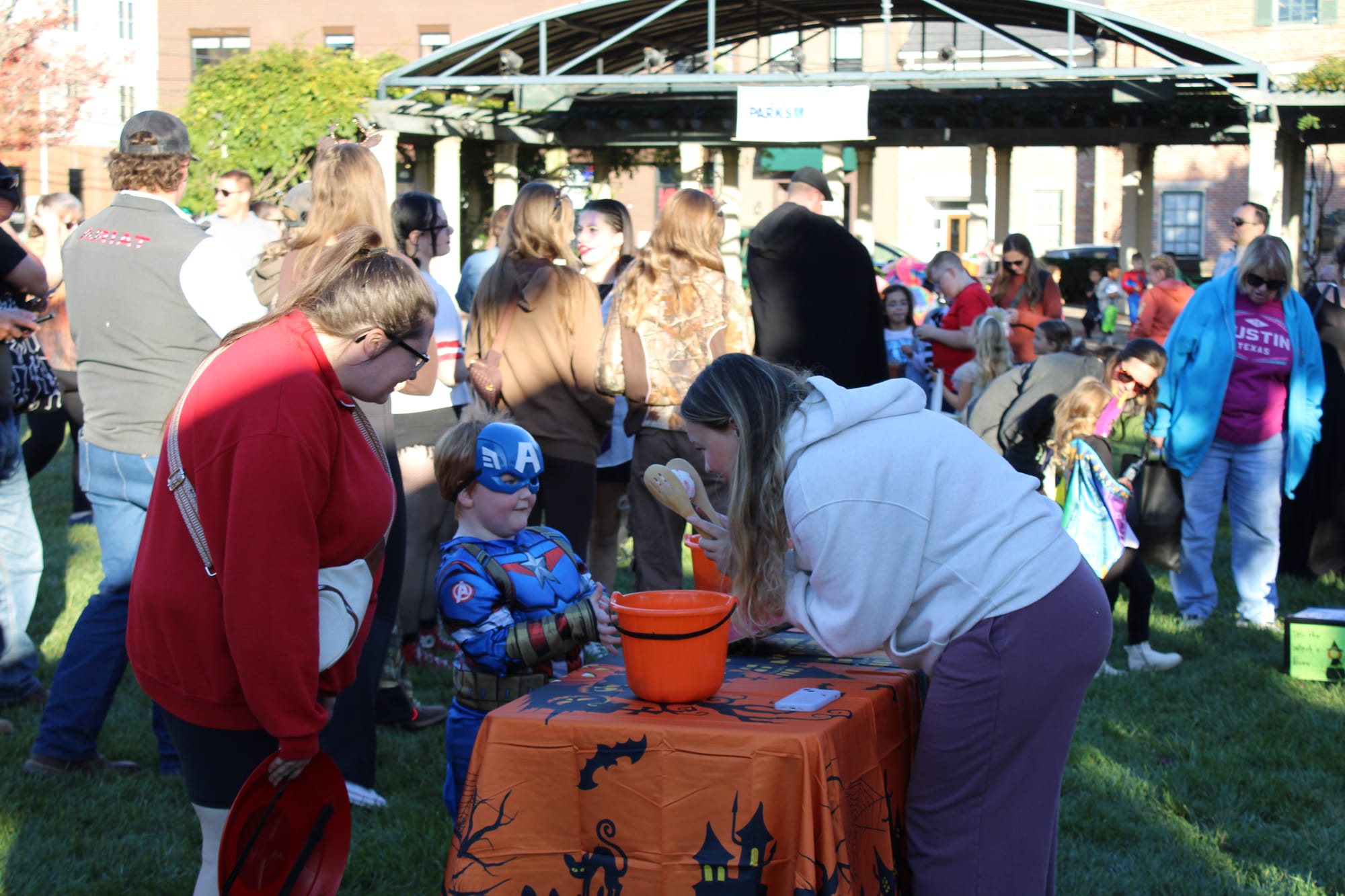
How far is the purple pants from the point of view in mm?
2467

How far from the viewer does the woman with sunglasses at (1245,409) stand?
612 cm

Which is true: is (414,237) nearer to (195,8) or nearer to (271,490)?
(271,490)

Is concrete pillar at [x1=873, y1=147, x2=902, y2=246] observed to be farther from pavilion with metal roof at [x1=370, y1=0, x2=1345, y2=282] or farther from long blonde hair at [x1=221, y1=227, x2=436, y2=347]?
long blonde hair at [x1=221, y1=227, x2=436, y2=347]

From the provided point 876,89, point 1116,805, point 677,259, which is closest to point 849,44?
point 876,89

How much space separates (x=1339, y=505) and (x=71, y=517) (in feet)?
26.4

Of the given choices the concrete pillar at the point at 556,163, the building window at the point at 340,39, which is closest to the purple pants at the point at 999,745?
the concrete pillar at the point at 556,163

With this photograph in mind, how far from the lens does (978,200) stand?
23.6 m

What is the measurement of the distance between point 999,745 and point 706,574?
31.8 inches

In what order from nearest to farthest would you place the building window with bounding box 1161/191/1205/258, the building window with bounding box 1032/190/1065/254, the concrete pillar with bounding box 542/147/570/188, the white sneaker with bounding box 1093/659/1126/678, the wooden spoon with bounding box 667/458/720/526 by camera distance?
the wooden spoon with bounding box 667/458/720/526 → the white sneaker with bounding box 1093/659/1126/678 → the concrete pillar with bounding box 542/147/570/188 → the building window with bounding box 1161/191/1205/258 → the building window with bounding box 1032/190/1065/254

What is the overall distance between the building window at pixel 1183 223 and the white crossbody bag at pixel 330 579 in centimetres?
3669

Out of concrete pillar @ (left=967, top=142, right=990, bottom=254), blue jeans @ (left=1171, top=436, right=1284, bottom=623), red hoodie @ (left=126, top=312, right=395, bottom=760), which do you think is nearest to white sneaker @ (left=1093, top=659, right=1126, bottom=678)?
blue jeans @ (left=1171, top=436, right=1284, bottom=623)

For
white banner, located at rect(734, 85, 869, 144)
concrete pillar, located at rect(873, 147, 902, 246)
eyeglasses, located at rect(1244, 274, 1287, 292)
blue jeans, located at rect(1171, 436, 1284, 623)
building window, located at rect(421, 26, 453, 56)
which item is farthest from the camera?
concrete pillar, located at rect(873, 147, 902, 246)

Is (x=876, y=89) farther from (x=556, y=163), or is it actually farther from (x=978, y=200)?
(x=978, y=200)

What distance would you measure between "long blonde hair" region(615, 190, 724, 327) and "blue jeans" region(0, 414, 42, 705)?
2.43m
